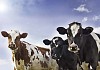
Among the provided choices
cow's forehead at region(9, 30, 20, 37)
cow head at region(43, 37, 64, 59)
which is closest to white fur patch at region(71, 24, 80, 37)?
cow head at region(43, 37, 64, 59)

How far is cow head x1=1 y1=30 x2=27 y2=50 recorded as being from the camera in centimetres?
1364

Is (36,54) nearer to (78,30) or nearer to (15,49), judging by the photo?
(15,49)

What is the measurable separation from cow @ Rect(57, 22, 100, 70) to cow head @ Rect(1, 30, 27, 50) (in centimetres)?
215

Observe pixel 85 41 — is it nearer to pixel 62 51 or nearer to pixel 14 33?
pixel 62 51

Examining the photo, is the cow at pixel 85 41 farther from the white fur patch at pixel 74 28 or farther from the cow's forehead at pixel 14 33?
the cow's forehead at pixel 14 33

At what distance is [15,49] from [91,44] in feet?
10.9

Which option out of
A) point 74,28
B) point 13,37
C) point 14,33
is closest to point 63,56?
point 74,28

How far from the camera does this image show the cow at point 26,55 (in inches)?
558

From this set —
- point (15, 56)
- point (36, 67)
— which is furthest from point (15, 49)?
point (36, 67)

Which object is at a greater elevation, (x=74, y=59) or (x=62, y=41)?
(x=62, y=41)

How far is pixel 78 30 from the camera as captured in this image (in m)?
11.8

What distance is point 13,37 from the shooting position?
14.2 m

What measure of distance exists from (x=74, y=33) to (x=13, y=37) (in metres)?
3.52

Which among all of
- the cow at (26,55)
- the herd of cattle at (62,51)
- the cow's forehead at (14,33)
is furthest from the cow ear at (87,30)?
Result: the cow's forehead at (14,33)
